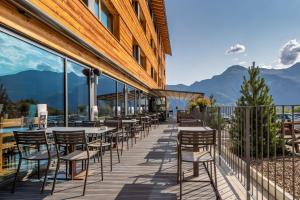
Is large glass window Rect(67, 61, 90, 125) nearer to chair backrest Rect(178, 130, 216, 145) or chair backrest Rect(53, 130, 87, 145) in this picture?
chair backrest Rect(53, 130, 87, 145)

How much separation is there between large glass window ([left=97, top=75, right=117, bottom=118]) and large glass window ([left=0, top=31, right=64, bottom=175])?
307 centimetres

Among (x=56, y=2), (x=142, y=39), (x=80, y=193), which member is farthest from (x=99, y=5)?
(x=142, y=39)

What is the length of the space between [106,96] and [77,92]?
2784 mm

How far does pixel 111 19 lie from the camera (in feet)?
37.3

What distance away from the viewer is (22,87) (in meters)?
4.79

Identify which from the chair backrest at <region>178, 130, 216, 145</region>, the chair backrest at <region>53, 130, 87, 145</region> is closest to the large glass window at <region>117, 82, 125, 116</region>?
the chair backrest at <region>53, 130, 87, 145</region>

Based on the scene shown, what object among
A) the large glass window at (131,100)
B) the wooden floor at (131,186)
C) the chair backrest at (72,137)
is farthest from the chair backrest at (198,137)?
the large glass window at (131,100)

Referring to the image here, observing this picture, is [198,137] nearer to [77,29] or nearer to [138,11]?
[77,29]

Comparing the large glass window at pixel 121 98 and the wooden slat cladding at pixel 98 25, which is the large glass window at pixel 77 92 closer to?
the wooden slat cladding at pixel 98 25

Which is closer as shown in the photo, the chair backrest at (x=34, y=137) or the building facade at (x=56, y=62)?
the chair backrest at (x=34, y=137)

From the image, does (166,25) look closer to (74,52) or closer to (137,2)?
(137,2)

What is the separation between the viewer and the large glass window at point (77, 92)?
6.74 m

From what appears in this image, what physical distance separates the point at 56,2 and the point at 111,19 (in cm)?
591

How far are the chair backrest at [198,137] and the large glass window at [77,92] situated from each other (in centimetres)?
355
